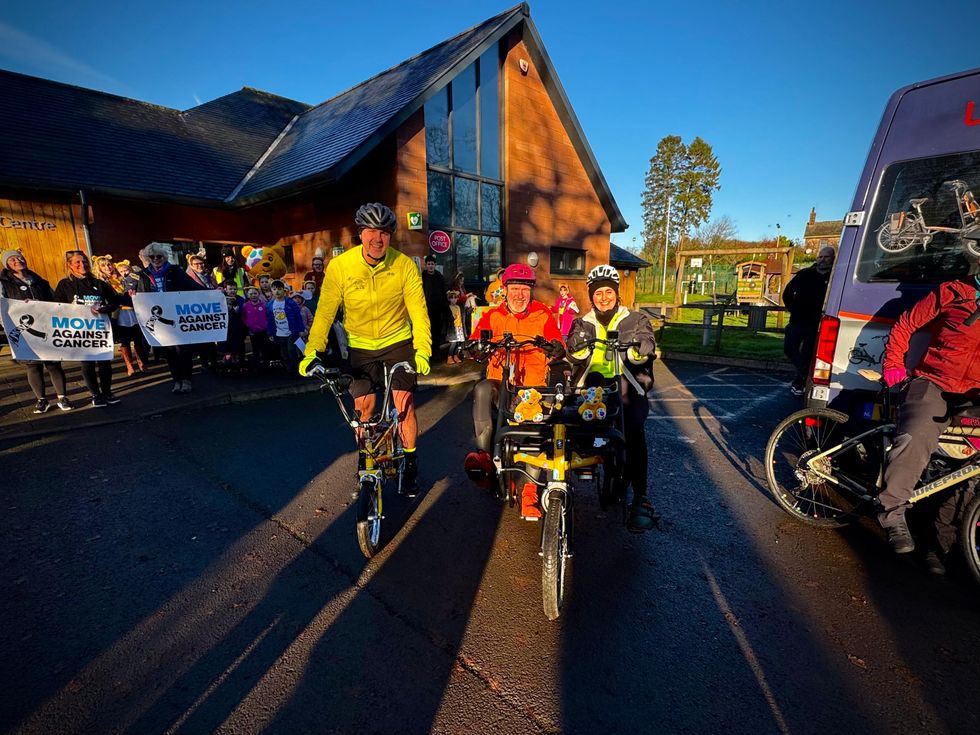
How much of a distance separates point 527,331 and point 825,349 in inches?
97.0

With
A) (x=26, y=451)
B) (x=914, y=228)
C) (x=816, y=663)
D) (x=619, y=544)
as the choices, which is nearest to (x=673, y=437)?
(x=619, y=544)

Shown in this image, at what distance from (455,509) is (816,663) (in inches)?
99.4

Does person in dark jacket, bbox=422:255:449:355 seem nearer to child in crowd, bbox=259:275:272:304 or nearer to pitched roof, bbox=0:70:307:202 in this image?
child in crowd, bbox=259:275:272:304

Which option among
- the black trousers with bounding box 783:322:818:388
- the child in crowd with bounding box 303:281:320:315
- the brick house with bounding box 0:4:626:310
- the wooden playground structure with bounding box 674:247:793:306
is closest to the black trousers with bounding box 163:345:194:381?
the child in crowd with bounding box 303:281:320:315

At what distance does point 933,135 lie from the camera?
3.34m

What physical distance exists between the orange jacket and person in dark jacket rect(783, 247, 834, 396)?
17.8ft

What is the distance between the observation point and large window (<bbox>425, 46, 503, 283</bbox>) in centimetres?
1159

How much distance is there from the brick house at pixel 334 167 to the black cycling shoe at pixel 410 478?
23.6 feet

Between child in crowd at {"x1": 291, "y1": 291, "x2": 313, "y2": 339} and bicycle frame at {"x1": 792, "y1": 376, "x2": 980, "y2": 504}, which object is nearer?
bicycle frame at {"x1": 792, "y1": 376, "x2": 980, "y2": 504}

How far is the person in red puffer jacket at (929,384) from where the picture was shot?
9.27ft

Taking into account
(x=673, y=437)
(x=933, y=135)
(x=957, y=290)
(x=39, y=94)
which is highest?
(x=39, y=94)

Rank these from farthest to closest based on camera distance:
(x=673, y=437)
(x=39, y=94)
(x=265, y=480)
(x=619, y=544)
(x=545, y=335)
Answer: (x=39, y=94) < (x=673, y=437) < (x=265, y=480) < (x=545, y=335) < (x=619, y=544)

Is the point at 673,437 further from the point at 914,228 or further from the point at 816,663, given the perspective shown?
the point at 816,663

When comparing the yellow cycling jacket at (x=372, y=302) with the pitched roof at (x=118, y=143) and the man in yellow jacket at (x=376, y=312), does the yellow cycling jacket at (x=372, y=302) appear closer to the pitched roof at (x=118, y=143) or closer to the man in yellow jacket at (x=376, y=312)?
the man in yellow jacket at (x=376, y=312)
